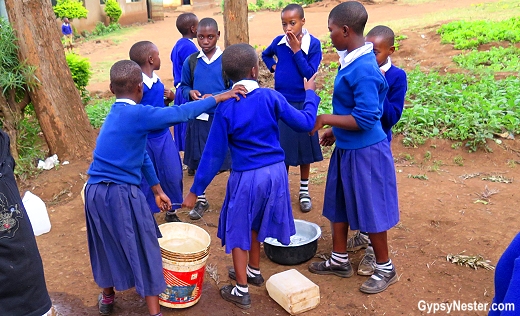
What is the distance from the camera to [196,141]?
4461 millimetres

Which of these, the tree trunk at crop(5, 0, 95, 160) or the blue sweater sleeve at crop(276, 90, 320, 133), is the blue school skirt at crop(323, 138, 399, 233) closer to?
the blue sweater sleeve at crop(276, 90, 320, 133)

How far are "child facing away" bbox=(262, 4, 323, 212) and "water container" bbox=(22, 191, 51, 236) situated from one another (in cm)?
219

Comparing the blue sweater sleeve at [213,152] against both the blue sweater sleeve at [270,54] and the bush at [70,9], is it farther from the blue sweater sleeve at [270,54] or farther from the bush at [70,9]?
the bush at [70,9]

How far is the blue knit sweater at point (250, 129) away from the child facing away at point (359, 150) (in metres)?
0.23

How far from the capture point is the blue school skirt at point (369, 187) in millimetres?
2941

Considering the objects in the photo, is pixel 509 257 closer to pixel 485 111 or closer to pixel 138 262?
pixel 138 262

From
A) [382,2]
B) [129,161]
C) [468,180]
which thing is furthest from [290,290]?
[382,2]

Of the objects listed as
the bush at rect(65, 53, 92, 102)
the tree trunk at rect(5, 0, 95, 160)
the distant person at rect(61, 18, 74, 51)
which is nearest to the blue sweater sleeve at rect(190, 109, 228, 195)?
the tree trunk at rect(5, 0, 95, 160)

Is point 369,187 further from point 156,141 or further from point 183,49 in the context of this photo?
point 183,49

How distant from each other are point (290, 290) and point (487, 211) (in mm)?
2099

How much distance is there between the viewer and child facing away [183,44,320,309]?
277 centimetres

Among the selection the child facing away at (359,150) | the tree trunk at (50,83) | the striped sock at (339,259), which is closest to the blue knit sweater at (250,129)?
the child facing away at (359,150)

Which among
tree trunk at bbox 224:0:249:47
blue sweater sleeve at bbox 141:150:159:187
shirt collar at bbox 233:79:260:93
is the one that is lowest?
blue sweater sleeve at bbox 141:150:159:187

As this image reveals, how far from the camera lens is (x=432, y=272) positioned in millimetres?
3266
